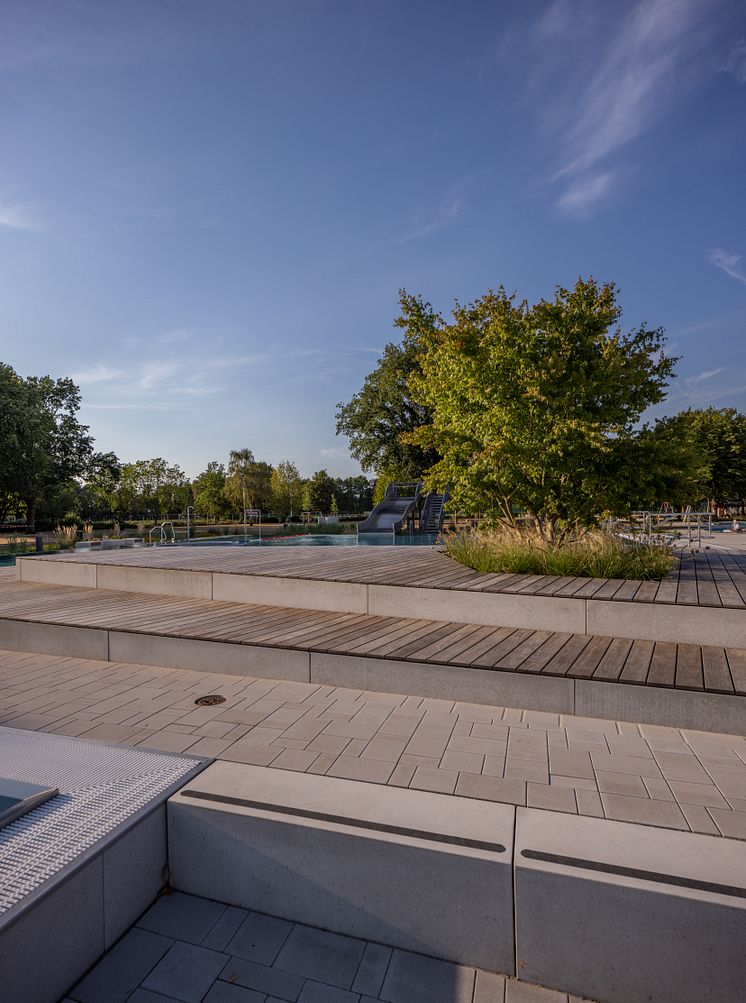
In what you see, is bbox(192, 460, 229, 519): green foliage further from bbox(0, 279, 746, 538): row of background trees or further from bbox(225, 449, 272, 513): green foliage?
bbox(0, 279, 746, 538): row of background trees

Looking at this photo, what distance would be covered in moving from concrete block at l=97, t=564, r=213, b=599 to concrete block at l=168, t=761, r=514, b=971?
4711 millimetres

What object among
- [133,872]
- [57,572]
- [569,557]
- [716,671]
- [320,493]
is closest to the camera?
[133,872]

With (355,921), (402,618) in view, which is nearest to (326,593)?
(402,618)

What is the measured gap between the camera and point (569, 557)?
245 inches

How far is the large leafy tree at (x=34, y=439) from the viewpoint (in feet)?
79.7

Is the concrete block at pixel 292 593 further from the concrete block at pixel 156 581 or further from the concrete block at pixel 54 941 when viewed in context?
the concrete block at pixel 54 941

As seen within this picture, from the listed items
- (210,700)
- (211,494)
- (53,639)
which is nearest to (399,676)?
(210,700)

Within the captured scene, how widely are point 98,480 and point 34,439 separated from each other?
43.7 ft

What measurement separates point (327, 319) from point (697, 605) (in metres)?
21.8

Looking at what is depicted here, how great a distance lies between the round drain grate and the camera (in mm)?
4105

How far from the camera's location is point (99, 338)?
24.1 metres

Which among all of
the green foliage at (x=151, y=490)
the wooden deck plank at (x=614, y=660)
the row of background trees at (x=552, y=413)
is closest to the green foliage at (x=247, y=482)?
the green foliage at (x=151, y=490)

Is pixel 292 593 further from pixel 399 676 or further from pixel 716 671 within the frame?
pixel 716 671

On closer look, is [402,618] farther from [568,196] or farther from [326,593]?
[568,196]
